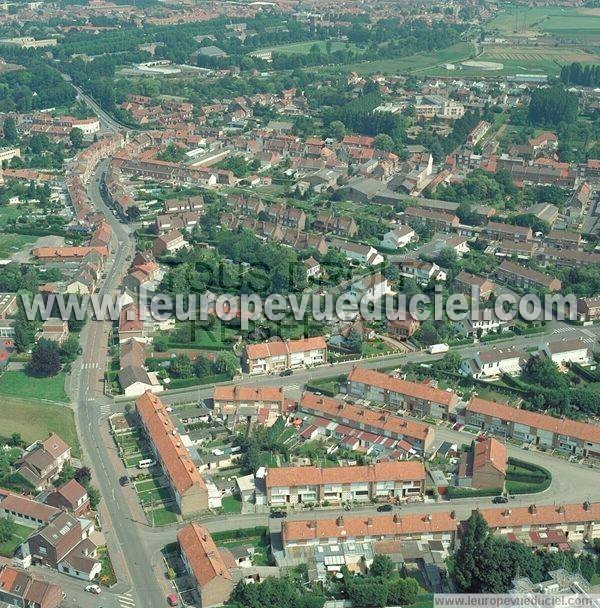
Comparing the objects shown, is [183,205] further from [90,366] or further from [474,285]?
[474,285]

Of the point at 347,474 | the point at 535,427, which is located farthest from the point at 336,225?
the point at 347,474

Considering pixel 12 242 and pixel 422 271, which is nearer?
pixel 422 271

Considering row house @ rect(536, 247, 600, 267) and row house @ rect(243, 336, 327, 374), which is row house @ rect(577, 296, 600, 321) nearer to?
row house @ rect(536, 247, 600, 267)

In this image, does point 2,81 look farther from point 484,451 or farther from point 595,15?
point 595,15

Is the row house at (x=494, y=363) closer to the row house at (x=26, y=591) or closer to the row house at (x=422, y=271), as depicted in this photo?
the row house at (x=422, y=271)

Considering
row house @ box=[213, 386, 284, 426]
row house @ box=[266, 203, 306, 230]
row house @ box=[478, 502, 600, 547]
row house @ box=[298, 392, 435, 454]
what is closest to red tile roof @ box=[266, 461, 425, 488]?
row house @ box=[298, 392, 435, 454]

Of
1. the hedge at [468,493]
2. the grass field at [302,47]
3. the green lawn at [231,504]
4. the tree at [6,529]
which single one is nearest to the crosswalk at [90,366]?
the tree at [6,529]
